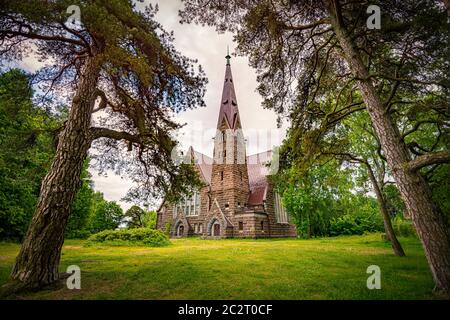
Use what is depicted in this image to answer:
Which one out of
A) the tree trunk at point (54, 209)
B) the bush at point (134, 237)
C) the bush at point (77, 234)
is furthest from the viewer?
the bush at point (77, 234)

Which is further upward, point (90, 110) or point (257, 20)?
point (257, 20)

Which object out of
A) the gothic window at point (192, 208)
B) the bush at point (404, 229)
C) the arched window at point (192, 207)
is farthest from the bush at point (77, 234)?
the bush at point (404, 229)

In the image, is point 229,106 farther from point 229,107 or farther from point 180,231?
point 180,231

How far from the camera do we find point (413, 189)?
4.80 m

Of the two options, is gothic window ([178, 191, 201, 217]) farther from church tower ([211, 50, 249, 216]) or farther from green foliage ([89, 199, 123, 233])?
green foliage ([89, 199, 123, 233])

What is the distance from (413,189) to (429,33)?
12.1 feet

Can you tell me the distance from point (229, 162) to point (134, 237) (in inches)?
608

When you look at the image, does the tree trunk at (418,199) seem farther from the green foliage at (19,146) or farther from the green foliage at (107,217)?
the green foliage at (107,217)

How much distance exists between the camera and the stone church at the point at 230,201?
27.4 metres

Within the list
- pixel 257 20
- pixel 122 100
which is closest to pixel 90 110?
pixel 122 100

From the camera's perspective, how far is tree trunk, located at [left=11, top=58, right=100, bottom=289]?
5.16 meters

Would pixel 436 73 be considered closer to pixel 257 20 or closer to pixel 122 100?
pixel 257 20

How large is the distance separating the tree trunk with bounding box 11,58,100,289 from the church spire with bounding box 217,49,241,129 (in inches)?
1038

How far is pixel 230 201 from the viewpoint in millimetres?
28438
